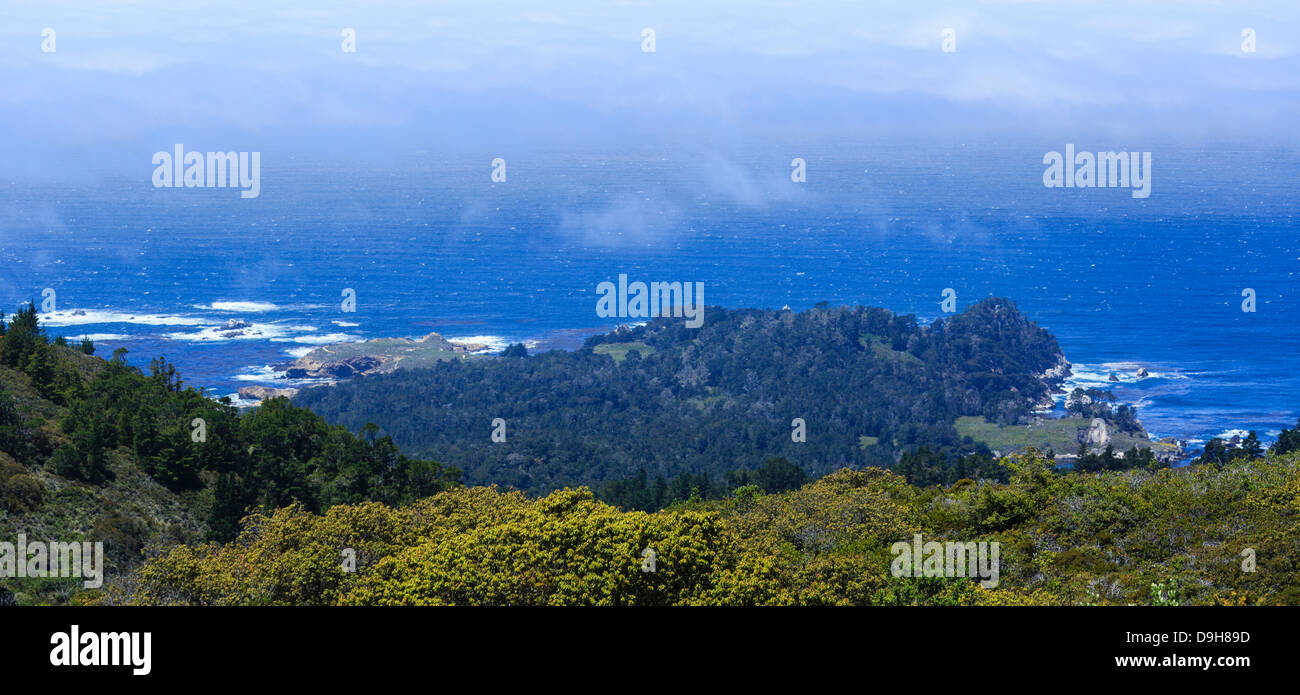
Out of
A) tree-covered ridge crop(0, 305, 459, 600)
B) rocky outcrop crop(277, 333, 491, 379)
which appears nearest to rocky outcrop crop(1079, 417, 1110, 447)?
tree-covered ridge crop(0, 305, 459, 600)

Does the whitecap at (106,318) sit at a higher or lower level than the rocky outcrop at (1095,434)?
higher

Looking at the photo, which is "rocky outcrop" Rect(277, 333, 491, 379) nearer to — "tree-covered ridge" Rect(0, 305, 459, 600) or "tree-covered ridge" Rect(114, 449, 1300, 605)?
"tree-covered ridge" Rect(0, 305, 459, 600)

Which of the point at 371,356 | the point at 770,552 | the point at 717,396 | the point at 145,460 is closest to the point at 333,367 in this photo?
the point at 371,356

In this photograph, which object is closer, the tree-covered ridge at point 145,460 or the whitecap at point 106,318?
the tree-covered ridge at point 145,460

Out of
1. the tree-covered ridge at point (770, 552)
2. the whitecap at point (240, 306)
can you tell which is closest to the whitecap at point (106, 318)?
the whitecap at point (240, 306)

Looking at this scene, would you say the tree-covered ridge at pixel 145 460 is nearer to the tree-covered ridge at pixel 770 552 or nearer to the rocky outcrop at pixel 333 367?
the tree-covered ridge at pixel 770 552

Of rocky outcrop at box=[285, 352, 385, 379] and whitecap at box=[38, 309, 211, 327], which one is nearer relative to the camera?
rocky outcrop at box=[285, 352, 385, 379]
